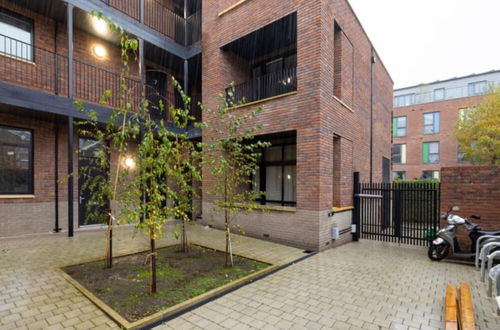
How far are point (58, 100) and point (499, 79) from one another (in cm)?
3516

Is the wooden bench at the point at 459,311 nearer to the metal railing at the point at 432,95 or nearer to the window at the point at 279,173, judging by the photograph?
the window at the point at 279,173

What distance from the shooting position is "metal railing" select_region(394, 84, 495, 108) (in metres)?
26.8

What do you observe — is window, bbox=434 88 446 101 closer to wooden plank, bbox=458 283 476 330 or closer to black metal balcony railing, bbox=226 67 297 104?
black metal balcony railing, bbox=226 67 297 104

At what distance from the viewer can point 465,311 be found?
10.4 ft

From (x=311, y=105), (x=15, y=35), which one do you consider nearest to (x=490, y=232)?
(x=311, y=105)

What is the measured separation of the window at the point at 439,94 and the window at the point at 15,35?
3443 cm

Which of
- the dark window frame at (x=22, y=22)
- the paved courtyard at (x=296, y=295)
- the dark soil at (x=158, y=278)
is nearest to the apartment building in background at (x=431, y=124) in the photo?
the paved courtyard at (x=296, y=295)

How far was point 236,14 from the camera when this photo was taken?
8461 mm

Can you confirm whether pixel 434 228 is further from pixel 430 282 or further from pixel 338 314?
pixel 338 314

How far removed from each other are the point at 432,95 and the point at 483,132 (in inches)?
677

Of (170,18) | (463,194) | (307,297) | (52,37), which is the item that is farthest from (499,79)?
(52,37)

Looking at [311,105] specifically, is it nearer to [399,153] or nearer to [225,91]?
[225,91]

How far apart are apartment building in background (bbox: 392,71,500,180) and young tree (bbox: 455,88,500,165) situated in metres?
10.2

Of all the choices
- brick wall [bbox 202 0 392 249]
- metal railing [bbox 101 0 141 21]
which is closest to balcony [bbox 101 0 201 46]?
metal railing [bbox 101 0 141 21]
